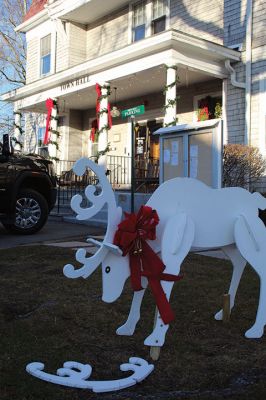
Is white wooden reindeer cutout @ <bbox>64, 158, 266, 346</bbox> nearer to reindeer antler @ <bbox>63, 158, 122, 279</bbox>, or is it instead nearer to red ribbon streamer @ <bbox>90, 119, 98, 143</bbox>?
reindeer antler @ <bbox>63, 158, 122, 279</bbox>

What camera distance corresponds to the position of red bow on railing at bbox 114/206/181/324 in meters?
3.00

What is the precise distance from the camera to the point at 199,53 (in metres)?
11.6

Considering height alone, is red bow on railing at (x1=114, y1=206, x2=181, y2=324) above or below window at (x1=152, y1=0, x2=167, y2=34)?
below

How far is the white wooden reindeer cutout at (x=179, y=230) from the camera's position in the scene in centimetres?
299

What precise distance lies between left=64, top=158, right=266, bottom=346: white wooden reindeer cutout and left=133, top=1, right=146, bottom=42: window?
501 inches

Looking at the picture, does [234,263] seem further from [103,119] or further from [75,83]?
[75,83]

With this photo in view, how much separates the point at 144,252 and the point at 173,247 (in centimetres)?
19

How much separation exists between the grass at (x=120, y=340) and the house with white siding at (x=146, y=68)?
13.1 ft

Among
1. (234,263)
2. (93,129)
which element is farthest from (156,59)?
(234,263)

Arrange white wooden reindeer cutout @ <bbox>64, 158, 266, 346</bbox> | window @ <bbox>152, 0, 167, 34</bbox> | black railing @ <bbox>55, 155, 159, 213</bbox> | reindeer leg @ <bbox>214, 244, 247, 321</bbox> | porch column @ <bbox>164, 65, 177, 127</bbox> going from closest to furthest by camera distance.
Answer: white wooden reindeer cutout @ <bbox>64, 158, 266, 346</bbox> < reindeer leg @ <bbox>214, 244, 247, 321</bbox> < porch column @ <bbox>164, 65, 177, 127</bbox> < black railing @ <bbox>55, 155, 159, 213</bbox> < window @ <bbox>152, 0, 167, 34</bbox>

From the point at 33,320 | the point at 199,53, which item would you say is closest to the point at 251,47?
the point at 199,53

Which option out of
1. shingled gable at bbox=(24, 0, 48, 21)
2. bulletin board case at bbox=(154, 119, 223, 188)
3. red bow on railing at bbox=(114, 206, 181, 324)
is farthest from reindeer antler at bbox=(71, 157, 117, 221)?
shingled gable at bbox=(24, 0, 48, 21)

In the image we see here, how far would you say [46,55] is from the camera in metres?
19.4

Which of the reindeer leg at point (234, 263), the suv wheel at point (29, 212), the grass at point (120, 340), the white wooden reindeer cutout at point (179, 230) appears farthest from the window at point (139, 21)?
the white wooden reindeer cutout at point (179, 230)
